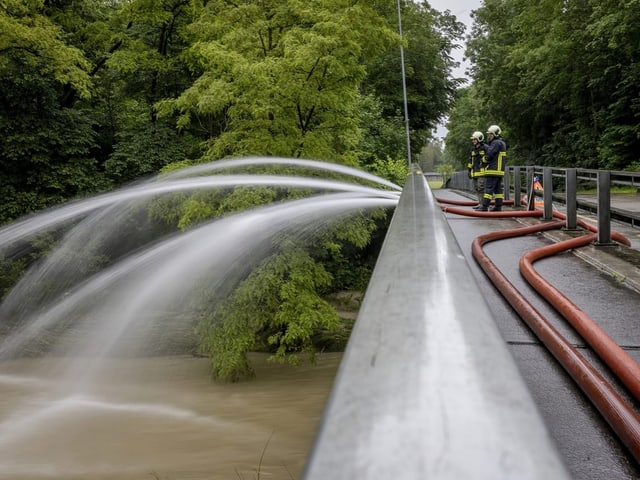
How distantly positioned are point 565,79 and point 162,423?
27224mm

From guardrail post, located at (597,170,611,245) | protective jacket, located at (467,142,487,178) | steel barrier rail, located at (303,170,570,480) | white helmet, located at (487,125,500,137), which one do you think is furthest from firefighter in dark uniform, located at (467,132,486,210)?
steel barrier rail, located at (303,170,570,480)

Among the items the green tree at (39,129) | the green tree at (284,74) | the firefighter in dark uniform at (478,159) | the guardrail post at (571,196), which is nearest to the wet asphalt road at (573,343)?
the guardrail post at (571,196)

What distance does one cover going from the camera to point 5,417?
15281mm

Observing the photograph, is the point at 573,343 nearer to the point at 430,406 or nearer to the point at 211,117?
the point at 430,406

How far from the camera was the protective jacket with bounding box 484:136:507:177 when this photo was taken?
1212 cm

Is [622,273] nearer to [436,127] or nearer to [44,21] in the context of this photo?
[44,21]

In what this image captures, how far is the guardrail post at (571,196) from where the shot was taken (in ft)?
29.8

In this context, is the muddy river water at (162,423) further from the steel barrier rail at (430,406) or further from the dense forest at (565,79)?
the dense forest at (565,79)

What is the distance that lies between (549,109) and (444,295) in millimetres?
39558

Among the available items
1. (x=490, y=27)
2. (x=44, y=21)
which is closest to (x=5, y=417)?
(x=44, y=21)

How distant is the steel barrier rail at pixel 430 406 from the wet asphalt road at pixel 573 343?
666 mm

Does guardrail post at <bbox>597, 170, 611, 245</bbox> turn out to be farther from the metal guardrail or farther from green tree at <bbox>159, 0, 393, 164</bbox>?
green tree at <bbox>159, 0, 393, 164</bbox>

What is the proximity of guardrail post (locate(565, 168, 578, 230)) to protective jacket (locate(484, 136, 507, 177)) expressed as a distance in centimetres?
273

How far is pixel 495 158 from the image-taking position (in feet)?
40.0
